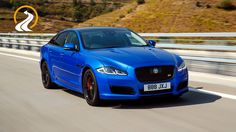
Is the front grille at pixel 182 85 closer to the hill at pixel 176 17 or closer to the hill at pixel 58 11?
the hill at pixel 176 17

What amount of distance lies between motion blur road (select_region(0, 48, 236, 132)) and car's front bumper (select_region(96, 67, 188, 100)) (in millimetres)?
219

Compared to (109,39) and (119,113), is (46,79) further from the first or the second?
(119,113)

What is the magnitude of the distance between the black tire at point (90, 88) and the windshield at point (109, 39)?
0.75 metres

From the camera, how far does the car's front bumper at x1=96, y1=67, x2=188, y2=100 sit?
7.62 meters

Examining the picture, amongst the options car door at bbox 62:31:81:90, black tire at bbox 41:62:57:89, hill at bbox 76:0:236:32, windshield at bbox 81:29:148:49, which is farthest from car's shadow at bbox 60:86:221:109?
hill at bbox 76:0:236:32

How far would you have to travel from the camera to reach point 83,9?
137375 millimetres

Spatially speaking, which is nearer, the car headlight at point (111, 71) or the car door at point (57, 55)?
the car headlight at point (111, 71)

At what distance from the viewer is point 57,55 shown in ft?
32.4

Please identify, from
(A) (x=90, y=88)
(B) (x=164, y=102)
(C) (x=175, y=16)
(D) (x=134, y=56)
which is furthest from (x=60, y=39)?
(C) (x=175, y=16)

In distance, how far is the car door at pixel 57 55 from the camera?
9695 millimetres

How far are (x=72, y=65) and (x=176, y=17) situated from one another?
4561 cm

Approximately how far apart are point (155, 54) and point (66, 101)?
1933 millimetres

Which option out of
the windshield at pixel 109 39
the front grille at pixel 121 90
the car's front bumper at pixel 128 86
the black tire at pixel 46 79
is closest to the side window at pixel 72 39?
the windshield at pixel 109 39

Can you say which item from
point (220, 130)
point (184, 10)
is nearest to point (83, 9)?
point (184, 10)
